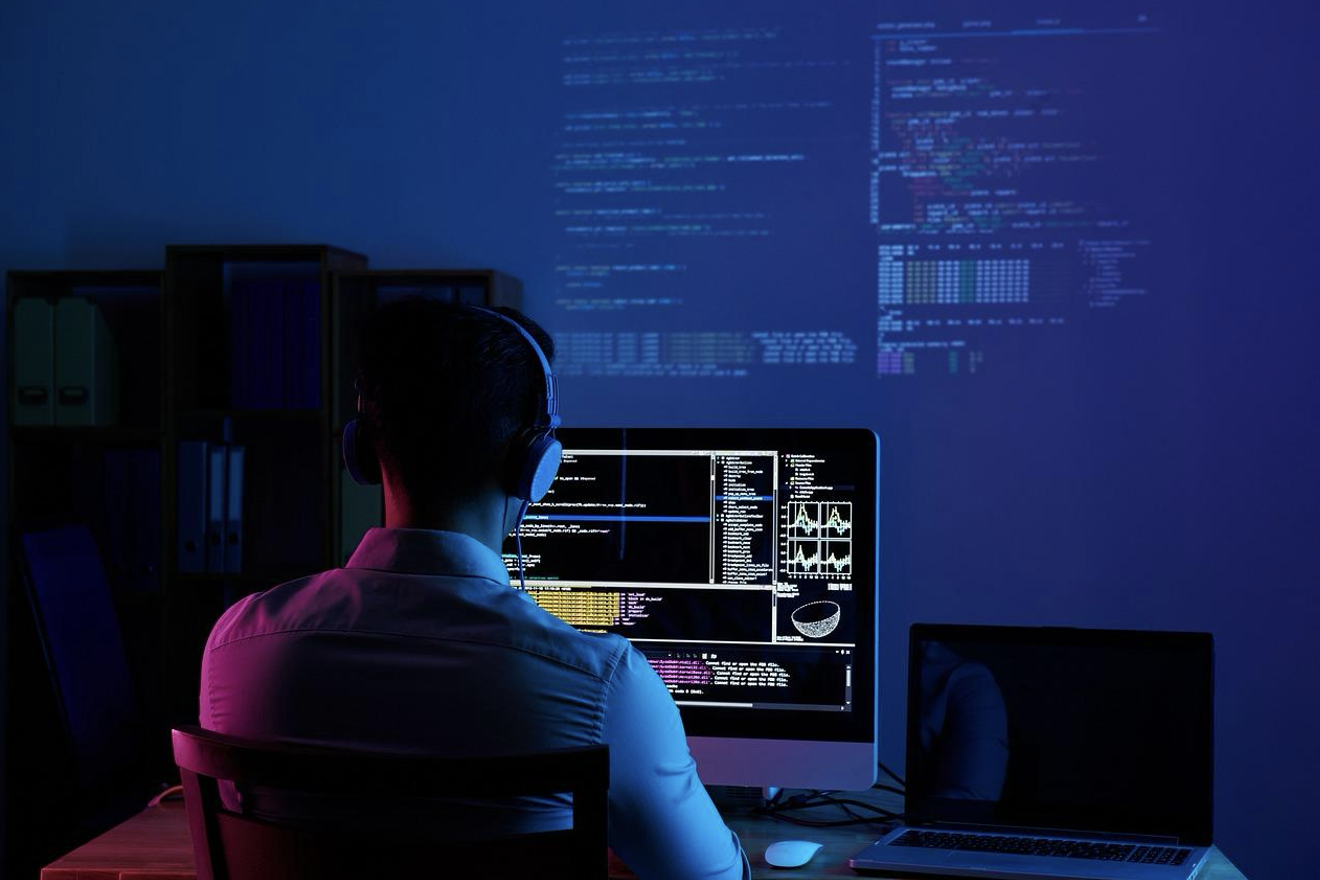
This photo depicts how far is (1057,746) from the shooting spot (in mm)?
1672

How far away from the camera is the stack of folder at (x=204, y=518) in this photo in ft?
10.2

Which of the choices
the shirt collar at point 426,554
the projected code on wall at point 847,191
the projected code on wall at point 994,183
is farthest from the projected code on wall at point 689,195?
the shirt collar at point 426,554

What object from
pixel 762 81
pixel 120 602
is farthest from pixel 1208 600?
pixel 120 602

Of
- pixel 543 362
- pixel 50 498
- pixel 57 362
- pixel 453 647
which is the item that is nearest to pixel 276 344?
pixel 57 362

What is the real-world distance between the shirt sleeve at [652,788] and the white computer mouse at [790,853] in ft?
1.25

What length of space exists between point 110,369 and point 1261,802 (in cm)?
338

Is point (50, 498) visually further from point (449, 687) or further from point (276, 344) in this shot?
point (449, 687)

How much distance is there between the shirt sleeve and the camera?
3.52 feet

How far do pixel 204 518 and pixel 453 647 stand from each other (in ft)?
7.51

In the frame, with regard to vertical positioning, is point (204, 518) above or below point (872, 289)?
below

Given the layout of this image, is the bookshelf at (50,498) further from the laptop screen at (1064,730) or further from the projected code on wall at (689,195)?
the laptop screen at (1064,730)

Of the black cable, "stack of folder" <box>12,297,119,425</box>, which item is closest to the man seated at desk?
the black cable

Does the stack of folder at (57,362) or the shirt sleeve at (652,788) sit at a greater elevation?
the stack of folder at (57,362)

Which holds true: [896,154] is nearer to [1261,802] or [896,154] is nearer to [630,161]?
[630,161]
